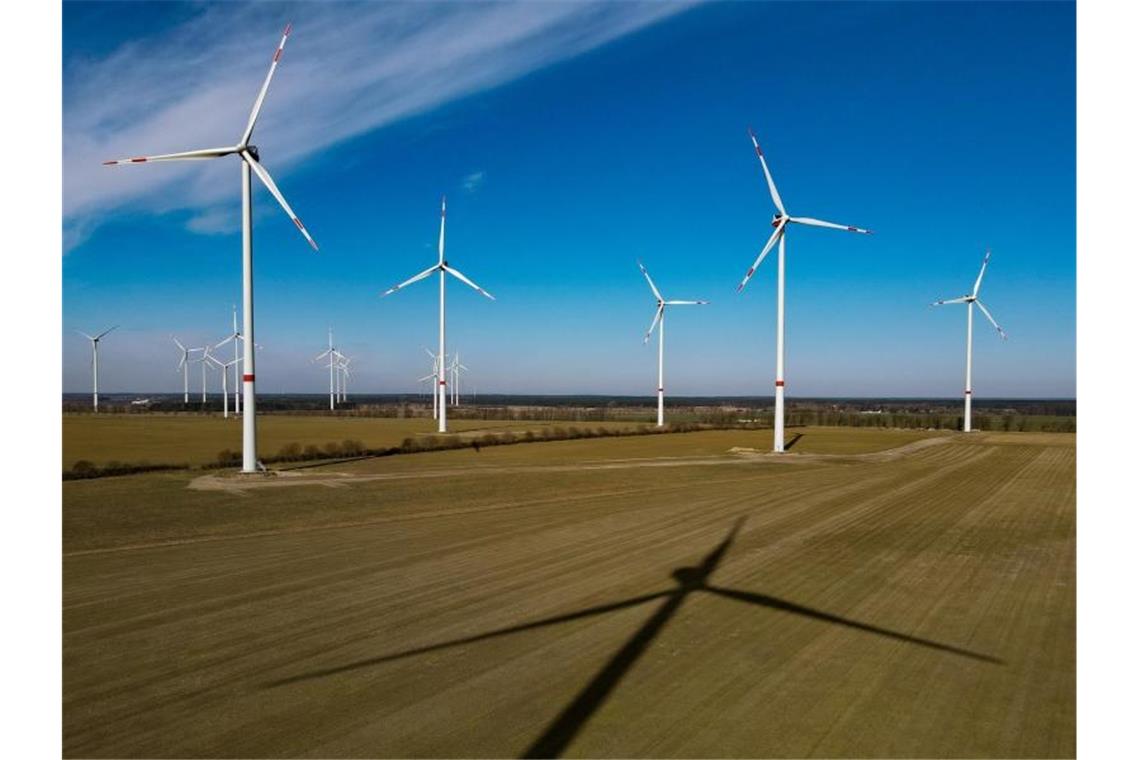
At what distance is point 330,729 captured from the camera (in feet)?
24.8

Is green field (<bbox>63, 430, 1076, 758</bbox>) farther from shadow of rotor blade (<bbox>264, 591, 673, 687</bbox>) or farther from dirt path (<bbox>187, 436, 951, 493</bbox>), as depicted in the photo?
dirt path (<bbox>187, 436, 951, 493</bbox>)

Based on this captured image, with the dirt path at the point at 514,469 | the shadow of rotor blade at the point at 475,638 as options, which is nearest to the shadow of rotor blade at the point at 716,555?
the shadow of rotor blade at the point at 475,638

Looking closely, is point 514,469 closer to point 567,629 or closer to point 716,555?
point 716,555

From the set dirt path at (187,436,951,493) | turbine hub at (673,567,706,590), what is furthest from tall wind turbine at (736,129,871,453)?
turbine hub at (673,567,706,590)

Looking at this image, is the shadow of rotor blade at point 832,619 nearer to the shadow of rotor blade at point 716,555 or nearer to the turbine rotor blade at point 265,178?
the shadow of rotor blade at point 716,555

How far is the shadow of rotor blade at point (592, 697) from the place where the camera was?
23.7 ft

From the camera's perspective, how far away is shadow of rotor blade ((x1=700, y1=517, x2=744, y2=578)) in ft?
47.0

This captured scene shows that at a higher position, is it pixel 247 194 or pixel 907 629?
pixel 247 194

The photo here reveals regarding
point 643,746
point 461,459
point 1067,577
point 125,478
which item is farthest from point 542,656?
point 461,459

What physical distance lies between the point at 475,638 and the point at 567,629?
131 centimetres

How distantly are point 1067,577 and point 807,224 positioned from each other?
1316 inches

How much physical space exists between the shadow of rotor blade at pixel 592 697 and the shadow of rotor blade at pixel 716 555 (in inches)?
125

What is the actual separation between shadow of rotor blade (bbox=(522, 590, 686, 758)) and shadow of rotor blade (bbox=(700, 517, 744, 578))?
318cm
